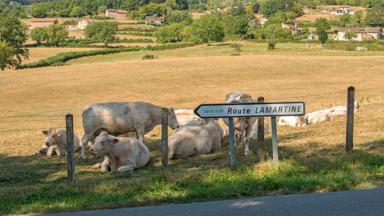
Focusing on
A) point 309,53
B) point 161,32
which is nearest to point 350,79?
point 309,53

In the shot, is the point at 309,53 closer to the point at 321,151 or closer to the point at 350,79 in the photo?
the point at 350,79

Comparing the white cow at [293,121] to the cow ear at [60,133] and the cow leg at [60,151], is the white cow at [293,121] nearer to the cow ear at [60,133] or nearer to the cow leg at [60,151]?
the cow ear at [60,133]

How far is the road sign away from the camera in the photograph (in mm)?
12125

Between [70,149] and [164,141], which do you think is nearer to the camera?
[70,149]

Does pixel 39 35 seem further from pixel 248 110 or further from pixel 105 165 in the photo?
pixel 248 110

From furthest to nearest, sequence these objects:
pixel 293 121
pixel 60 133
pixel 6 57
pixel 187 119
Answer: pixel 6 57 → pixel 293 121 → pixel 187 119 → pixel 60 133

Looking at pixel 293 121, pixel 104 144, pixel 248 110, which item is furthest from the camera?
pixel 293 121

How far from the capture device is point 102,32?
134875 millimetres

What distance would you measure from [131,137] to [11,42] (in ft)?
317

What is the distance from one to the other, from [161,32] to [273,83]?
3301 inches

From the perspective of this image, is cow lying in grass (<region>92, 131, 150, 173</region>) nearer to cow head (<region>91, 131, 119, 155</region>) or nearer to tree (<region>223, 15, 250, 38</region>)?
cow head (<region>91, 131, 119, 155</region>)

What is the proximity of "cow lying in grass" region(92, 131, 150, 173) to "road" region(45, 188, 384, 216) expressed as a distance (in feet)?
19.9

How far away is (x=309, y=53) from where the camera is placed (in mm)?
91062

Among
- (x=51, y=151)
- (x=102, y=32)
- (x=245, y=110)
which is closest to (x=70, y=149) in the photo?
(x=245, y=110)
